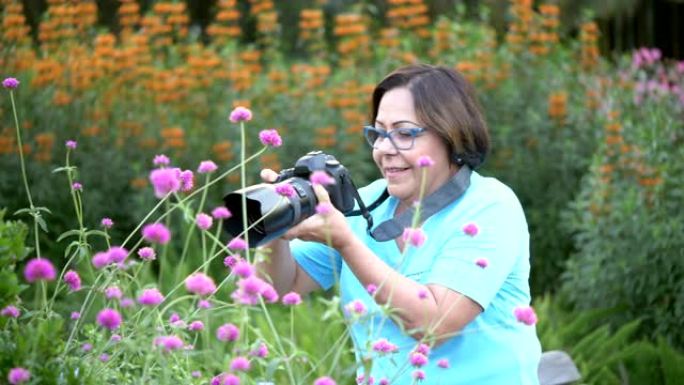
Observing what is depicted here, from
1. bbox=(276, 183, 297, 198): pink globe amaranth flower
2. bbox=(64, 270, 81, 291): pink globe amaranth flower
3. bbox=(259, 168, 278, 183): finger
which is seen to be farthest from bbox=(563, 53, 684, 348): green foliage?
bbox=(64, 270, 81, 291): pink globe amaranth flower

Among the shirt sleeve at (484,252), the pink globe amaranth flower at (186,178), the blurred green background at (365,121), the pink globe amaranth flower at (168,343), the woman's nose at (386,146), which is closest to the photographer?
the pink globe amaranth flower at (168,343)

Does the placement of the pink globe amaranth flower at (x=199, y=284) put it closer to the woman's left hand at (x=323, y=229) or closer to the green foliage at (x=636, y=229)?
the woman's left hand at (x=323, y=229)

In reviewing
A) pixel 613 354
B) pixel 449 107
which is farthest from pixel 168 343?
pixel 613 354

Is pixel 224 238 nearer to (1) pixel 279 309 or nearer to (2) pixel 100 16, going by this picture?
(1) pixel 279 309

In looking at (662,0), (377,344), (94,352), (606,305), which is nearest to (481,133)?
(377,344)

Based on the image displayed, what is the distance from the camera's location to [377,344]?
182cm

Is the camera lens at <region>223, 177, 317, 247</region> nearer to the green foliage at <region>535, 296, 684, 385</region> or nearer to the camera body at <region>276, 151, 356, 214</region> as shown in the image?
the camera body at <region>276, 151, 356, 214</region>

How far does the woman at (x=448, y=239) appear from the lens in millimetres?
2277

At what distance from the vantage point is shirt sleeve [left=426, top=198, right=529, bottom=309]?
2.24 m

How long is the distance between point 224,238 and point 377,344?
352cm

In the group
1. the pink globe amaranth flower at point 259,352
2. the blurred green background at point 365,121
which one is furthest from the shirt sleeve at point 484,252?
the blurred green background at point 365,121

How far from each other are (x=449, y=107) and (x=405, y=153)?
15 centimetres

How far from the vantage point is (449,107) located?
2.48 m

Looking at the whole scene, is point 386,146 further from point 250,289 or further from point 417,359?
point 250,289
